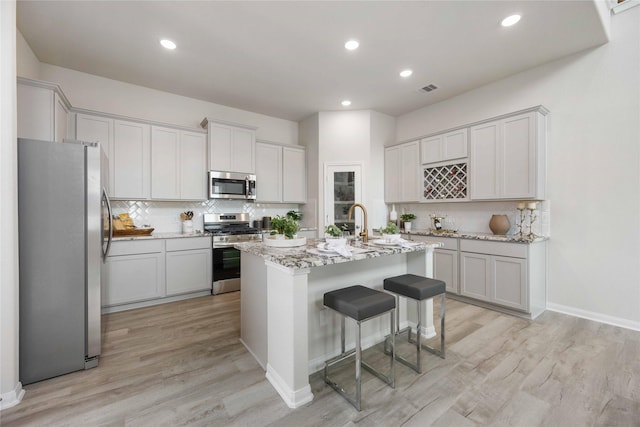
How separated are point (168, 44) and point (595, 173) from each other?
485cm

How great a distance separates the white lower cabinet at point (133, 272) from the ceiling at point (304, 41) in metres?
2.22

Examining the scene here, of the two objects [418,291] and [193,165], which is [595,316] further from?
[193,165]

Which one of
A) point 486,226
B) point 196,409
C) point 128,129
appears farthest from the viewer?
point 486,226

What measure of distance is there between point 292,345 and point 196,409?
2.29 ft

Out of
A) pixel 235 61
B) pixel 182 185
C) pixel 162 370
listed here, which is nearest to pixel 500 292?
pixel 162 370

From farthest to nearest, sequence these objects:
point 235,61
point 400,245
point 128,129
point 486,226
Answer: point 486,226, point 128,129, point 235,61, point 400,245

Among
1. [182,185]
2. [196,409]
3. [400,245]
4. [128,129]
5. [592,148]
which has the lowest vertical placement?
[196,409]

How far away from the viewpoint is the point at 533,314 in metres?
3.03

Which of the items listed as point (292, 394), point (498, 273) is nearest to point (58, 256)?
point (292, 394)

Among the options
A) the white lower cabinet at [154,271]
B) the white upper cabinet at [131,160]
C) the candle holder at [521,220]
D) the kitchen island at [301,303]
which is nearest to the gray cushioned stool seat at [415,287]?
the kitchen island at [301,303]

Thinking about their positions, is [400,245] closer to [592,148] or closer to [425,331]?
[425,331]

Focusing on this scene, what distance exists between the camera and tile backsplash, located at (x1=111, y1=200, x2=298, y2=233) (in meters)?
3.83

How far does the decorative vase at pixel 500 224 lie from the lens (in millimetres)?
3461

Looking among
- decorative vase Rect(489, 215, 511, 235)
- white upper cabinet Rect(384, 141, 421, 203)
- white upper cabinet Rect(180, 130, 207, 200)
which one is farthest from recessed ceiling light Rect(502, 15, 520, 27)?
white upper cabinet Rect(180, 130, 207, 200)
